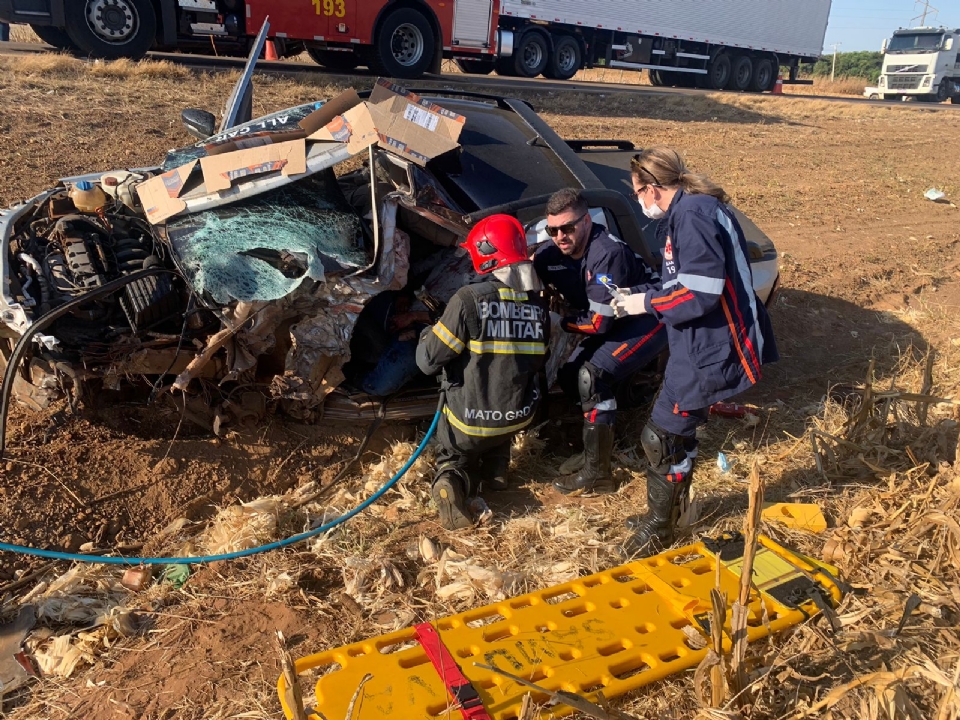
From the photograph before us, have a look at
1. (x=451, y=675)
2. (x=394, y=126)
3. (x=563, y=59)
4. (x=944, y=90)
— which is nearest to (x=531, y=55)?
(x=563, y=59)

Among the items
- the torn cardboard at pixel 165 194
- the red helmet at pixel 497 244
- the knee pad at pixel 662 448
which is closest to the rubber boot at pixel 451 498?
the knee pad at pixel 662 448

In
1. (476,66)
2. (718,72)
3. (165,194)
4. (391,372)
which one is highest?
(718,72)

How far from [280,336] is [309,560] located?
1001 mm

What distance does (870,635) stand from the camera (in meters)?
2.83

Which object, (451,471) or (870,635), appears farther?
(451,471)

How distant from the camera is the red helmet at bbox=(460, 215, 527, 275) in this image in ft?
10.8

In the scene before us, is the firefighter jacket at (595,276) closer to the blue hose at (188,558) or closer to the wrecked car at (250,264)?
the wrecked car at (250,264)

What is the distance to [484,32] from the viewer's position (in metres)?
14.5

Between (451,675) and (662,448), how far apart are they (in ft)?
4.79

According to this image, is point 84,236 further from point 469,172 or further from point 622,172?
point 622,172

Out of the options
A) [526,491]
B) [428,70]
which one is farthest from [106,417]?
[428,70]

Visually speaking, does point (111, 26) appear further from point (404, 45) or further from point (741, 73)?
point (741, 73)

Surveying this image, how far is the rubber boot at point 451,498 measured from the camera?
357 centimetres

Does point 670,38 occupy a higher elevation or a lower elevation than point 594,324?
higher
